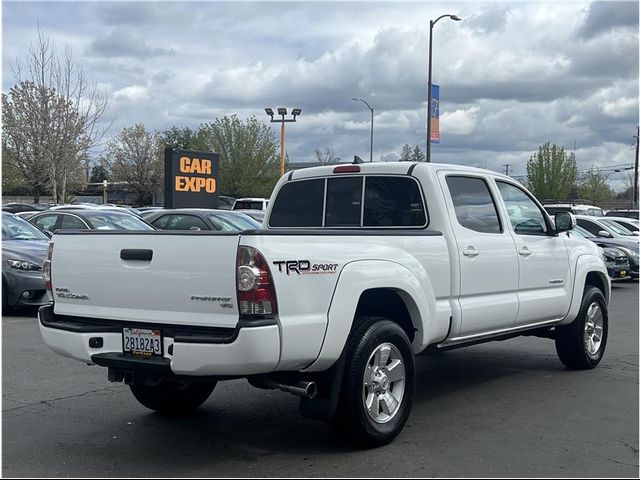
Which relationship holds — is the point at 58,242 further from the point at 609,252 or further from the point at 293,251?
the point at 609,252

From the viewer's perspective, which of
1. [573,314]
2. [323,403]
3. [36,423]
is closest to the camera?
[323,403]

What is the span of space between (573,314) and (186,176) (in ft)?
62.0

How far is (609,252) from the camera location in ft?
60.8

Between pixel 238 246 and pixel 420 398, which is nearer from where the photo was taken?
pixel 238 246

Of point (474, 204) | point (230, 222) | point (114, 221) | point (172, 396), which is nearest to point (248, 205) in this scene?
point (230, 222)

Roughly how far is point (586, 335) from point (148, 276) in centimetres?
514

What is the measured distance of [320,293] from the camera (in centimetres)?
506

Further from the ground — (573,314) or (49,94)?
(49,94)

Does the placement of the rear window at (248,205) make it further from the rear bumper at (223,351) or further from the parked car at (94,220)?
the rear bumper at (223,351)

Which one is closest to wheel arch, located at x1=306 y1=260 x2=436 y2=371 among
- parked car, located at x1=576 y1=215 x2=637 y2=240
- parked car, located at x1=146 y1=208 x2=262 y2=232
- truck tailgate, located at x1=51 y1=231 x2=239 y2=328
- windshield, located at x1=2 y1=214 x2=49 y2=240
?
truck tailgate, located at x1=51 y1=231 x2=239 y2=328

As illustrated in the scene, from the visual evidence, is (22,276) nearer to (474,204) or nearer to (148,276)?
(148,276)

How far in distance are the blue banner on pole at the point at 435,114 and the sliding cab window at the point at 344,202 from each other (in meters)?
21.2

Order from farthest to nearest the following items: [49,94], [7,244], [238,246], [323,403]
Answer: [49,94]
[7,244]
[323,403]
[238,246]

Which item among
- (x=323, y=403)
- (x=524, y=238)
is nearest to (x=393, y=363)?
(x=323, y=403)
